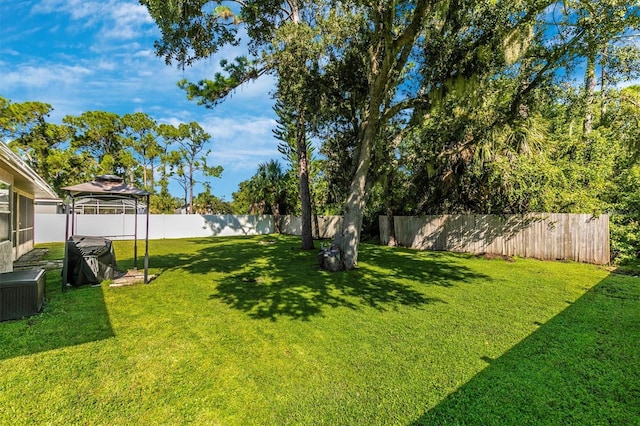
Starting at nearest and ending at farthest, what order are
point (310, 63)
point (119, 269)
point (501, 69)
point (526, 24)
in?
point (526, 24)
point (501, 69)
point (119, 269)
point (310, 63)

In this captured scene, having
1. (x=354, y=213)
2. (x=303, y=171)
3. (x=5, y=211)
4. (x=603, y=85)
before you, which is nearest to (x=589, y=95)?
(x=603, y=85)

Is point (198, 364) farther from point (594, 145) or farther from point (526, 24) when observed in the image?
point (594, 145)

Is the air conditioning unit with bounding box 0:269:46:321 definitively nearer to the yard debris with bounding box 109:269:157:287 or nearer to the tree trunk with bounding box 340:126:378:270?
the yard debris with bounding box 109:269:157:287

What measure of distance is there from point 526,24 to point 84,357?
8407 mm

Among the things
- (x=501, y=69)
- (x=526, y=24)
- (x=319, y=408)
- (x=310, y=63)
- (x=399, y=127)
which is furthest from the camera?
(x=399, y=127)

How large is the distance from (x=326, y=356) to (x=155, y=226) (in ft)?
55.3

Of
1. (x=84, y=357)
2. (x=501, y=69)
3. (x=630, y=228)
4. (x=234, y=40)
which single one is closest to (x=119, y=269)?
(x=84, y=357)

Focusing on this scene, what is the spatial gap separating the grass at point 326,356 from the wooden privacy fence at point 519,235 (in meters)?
2.46

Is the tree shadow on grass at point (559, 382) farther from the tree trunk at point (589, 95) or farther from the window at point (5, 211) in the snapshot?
the window at point (5, 211)

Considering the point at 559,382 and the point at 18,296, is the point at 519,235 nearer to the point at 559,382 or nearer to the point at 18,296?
the point at 559,382

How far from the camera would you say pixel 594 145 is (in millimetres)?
8453

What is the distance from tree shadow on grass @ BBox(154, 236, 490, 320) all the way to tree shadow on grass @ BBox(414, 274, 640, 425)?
1754 millimetres

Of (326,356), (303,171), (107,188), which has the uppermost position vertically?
(303,171)

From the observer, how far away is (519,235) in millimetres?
8898
